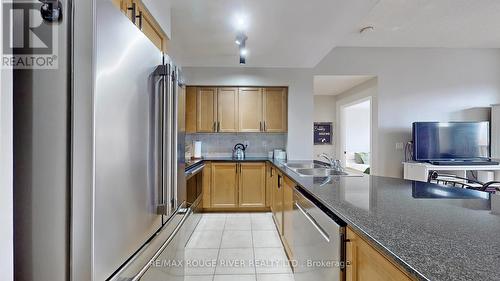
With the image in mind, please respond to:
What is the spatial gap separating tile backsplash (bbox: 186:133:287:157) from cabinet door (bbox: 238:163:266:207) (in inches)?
24.6

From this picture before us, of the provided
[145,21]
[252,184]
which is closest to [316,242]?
[145,21]

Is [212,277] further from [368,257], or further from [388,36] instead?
[388,36]

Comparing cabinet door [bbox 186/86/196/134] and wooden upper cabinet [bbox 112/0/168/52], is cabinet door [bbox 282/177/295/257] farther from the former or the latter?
cabinet door [bbox 186/86/196/134]

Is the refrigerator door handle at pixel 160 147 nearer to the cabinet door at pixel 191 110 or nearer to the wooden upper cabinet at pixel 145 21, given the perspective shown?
the wooden upper cabinet at pixel 145 21

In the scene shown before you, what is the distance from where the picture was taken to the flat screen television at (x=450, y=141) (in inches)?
161

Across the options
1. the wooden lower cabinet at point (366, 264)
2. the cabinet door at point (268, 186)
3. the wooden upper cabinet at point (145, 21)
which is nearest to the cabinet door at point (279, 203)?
the cabinet door at point (268, 186)

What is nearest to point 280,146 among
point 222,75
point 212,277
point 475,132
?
point 222,75

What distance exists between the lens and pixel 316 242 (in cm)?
135

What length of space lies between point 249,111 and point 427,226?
3.56 meters

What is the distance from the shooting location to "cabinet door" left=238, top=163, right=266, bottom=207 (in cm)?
400

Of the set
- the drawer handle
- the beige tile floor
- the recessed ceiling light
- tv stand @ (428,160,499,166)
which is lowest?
the beige tile floor

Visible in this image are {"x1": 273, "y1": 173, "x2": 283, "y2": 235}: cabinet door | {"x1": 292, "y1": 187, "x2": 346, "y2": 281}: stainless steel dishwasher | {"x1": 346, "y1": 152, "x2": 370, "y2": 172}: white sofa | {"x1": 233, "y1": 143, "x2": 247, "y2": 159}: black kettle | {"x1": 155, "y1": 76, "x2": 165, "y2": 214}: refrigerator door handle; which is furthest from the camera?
{"x1": 346, "y1": 152, "x2": 370, "y2": 172}: white sofa

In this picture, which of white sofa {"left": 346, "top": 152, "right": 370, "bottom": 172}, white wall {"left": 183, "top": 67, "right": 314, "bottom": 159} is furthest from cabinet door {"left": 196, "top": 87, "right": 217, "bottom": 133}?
white sofa {"left": 346, "top": 152, "right": 370, "bottom": 172}

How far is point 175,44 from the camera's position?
3.29 meters
